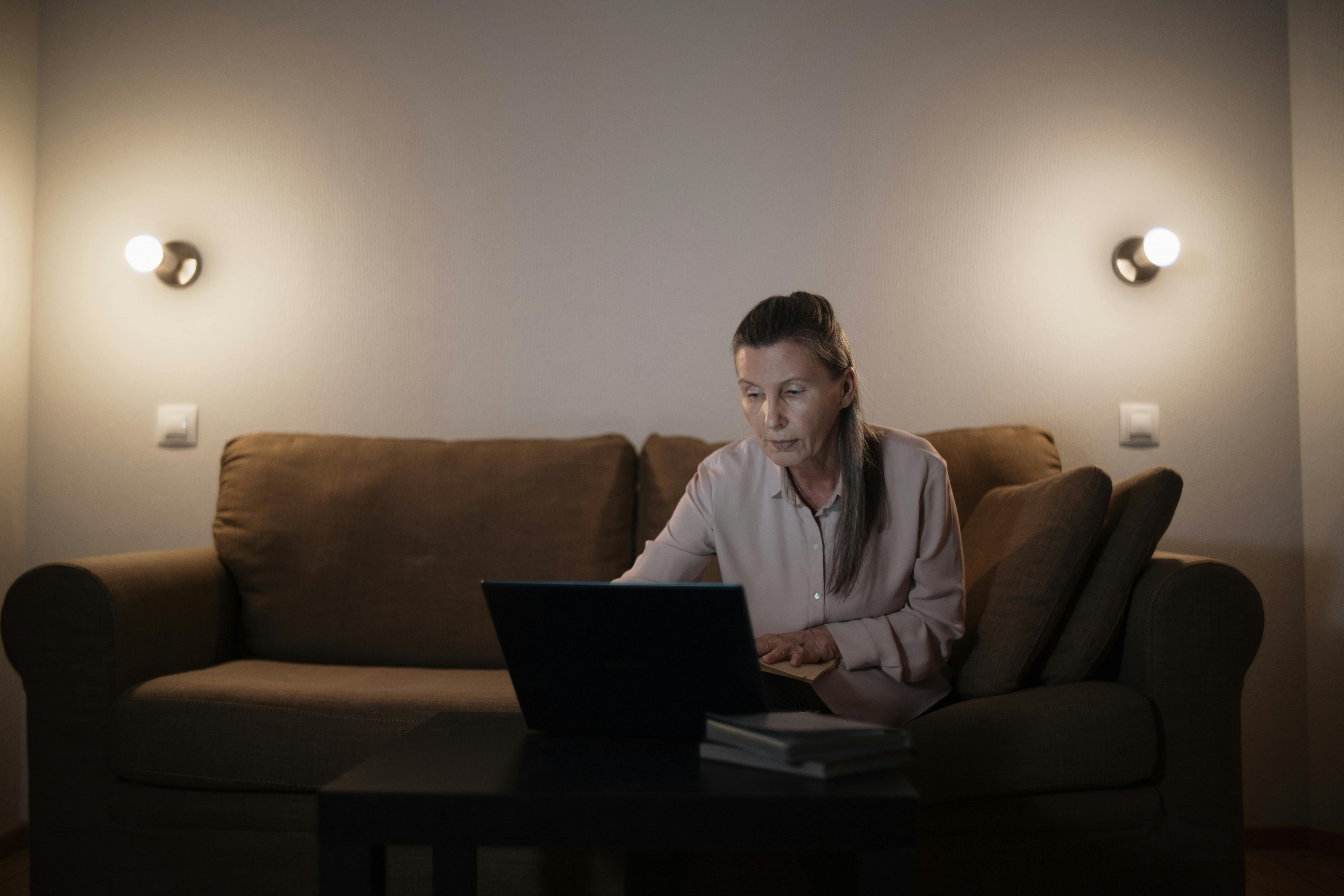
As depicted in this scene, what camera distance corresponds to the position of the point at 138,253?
2217 millimetres

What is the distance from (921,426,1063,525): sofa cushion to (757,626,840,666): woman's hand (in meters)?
0.70

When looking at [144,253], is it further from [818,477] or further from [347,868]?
[347,868]

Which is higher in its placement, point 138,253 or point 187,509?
point 138,253

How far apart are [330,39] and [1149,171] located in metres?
2.20

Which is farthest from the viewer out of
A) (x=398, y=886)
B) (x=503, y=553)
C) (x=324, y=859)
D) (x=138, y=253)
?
(x=138, y=253)

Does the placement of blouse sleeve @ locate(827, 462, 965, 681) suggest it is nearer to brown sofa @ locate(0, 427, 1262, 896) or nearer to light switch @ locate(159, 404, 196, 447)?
brown sofa @ locate(0, 427, 1262, 896)

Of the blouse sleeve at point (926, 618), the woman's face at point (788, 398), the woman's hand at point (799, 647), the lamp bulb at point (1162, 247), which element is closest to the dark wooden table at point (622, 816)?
the woman's hand at point (799, 647)

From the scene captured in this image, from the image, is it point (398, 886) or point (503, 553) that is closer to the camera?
point (398, 886)

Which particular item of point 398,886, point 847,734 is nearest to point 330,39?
point 398,886

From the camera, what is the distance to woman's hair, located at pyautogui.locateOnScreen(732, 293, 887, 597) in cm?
137

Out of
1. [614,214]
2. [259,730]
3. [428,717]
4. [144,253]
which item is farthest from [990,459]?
[144,253]

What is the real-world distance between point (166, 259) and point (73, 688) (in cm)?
123

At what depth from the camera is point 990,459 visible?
1.96 metres

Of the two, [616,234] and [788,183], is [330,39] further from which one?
[788,183]
